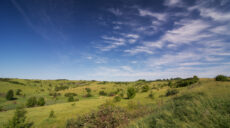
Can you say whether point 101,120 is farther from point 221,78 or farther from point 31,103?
point 31,103

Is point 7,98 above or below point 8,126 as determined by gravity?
below

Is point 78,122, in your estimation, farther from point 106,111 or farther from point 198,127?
point 198,127

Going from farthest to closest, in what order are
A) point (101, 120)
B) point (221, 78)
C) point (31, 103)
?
point (31, 103) < point (221, 78) < point (101, 120)

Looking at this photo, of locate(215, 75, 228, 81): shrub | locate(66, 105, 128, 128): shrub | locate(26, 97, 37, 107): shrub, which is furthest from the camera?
locate(26, 97, 37, 107): shrub

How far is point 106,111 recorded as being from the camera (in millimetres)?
7840

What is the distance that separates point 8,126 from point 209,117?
17799mm

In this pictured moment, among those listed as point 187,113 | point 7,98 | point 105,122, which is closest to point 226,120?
point 187,113

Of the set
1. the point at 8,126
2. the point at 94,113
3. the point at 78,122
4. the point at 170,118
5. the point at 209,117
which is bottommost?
the point at 8,126

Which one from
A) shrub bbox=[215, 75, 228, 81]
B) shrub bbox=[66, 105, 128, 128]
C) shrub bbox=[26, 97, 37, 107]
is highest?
shrub bbox=[215, 75, 228, 81]

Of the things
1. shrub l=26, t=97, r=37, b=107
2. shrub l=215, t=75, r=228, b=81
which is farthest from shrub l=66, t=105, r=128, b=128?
shrub l=26, t=97, r=37, b=107

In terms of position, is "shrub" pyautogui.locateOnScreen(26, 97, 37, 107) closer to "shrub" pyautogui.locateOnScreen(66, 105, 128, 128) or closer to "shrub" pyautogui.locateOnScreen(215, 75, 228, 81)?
"shrub" pyautogui.locateOnScreen(66, 105, 128, 128)

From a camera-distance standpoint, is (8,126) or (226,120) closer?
(226,120)

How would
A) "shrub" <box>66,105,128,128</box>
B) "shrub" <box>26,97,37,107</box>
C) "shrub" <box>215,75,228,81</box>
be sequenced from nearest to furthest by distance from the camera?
"shrub" <box>66,105,128,128</box>
"shrub" <box>215,75,228,81</box>
"shrub" <box>26,97,37,107</box>

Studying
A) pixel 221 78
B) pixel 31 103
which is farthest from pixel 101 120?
pixel 31 103
